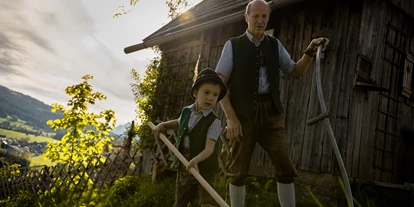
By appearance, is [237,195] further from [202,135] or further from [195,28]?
[195,28]

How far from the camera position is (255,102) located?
2.58 metres

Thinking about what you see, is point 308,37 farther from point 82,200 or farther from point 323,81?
point 82,200

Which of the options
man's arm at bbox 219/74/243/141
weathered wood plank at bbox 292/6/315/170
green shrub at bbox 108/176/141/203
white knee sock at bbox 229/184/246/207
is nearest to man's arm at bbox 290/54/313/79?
man's arm at bbox 219/74/243/141

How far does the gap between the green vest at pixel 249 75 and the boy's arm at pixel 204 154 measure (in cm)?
36

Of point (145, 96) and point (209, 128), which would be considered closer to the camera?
point (209, 128)

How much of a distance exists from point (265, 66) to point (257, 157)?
3839 millimetres

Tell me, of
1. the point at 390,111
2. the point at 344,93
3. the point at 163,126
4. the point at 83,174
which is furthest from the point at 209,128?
the point at 83,174

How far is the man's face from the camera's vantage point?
2515 millimetres

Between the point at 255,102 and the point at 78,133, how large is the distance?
929 cm

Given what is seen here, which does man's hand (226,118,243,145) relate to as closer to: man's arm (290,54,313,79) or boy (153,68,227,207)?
boy (153,68,227,207)

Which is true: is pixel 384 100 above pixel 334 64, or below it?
below

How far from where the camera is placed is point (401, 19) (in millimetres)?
6680

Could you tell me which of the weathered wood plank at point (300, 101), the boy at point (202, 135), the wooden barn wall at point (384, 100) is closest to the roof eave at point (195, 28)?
the weathered wood plank at point (300, 101)

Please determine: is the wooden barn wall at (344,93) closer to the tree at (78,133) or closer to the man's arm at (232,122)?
the man's arm at (232,122)
